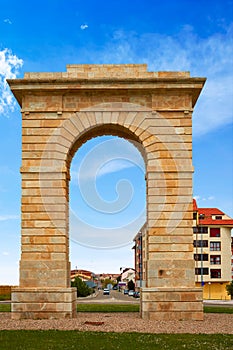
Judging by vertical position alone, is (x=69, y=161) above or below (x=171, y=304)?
above

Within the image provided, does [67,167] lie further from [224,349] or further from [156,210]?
[224,349]

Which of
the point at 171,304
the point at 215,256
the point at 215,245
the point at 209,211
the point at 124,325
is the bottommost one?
the point at 124,325

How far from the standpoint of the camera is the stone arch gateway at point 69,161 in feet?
71.2

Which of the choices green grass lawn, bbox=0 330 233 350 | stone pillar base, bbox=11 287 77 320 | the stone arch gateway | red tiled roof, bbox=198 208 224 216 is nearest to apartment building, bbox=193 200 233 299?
red tiled roof, bbox=198 208 224 216

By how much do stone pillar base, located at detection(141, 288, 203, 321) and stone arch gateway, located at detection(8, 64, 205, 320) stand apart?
41mm

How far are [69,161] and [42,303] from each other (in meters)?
6.46

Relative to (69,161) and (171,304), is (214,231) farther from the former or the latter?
(171,304)

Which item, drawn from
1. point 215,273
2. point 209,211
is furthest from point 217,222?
point 215,273

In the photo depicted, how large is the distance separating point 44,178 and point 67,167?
1259mm

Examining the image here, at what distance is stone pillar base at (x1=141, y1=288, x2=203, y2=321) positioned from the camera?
21.5m

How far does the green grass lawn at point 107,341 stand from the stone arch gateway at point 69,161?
14.5 feet

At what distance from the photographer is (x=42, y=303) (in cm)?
2162

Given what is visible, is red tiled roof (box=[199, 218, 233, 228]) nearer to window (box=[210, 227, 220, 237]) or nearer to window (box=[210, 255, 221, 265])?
window (box=[210, 227, 220, 237])

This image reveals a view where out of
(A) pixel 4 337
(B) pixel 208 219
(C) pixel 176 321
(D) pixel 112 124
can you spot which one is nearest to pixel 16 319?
(A) pixel 4 337
